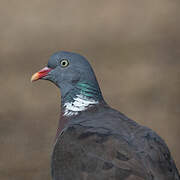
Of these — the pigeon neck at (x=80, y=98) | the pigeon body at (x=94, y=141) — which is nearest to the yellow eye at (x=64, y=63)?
the pigeon body at (x=94, y=141)

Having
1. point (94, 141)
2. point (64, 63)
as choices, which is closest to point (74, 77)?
point (64, 63)

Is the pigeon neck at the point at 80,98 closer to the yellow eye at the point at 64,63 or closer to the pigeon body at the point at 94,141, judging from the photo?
the pigeon body at the point at 94,141

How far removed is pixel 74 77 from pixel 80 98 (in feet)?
0.60

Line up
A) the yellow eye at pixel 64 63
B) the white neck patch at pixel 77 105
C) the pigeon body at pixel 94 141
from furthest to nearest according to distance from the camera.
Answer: the yellow eye at pixel 64 63 → the white neck patch at pixel 77 105 → the pigeon body at pixel 94 141

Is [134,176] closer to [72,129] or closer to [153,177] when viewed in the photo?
[153,177]

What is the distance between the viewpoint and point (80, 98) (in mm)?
4980

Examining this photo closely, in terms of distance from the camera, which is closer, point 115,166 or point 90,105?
point 115,166

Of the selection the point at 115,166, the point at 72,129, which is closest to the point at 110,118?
the point at 72,129

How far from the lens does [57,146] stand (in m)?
4.59

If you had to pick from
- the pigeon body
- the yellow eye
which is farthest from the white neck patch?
the yellow eye

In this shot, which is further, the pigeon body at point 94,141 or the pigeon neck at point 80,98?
the pigeon neck at point 80,98

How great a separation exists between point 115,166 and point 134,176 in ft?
0.57

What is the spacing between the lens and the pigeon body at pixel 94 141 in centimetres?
418

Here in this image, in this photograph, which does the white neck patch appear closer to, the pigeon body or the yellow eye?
the pigeon body
